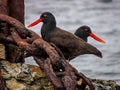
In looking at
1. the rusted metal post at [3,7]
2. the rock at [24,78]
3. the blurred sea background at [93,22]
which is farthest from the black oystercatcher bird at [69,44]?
the rock at [24,78]

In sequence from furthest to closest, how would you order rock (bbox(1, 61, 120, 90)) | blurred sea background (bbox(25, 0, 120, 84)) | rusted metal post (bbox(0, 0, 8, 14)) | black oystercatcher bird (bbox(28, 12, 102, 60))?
blurred sea background (bbox(25, 0, 120, 84))
black oystercatcher bird (bbox(28, 12, 102, 60))
rusted metal post (bbox(0, 0, 8, 14))
rock (bbox(1, 61, 120, 90))

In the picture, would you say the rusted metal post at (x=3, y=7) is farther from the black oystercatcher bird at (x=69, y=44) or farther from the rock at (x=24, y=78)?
the black oystercatcher bird at (x=69, y=44)

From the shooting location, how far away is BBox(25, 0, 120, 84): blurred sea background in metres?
13.5

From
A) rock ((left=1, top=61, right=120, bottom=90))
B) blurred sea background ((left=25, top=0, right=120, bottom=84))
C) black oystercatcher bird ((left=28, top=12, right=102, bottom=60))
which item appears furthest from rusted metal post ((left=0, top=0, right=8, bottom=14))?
blurred sea background ((left=25, top=0, right=120, bottom=84))

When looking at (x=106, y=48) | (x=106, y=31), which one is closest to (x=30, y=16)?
(x=106, y=31)

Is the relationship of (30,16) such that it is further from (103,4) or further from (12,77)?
(12,77)

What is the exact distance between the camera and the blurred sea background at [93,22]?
13461 mm

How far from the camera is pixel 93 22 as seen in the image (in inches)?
736

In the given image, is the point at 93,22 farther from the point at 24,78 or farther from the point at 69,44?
the point at 24,78

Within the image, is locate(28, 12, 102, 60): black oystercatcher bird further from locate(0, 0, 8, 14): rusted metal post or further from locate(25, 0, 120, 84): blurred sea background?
locate(25, 0, 120, 84): blurred sea background

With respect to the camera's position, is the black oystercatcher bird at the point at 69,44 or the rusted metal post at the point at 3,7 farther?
the black oystercatcher bird at the point at 69,44

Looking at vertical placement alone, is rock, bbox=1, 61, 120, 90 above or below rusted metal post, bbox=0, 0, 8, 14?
below

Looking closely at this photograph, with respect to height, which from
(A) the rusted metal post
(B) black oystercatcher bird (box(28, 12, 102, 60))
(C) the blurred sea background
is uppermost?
(A) the rusted metal post

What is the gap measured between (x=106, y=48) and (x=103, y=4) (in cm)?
643
